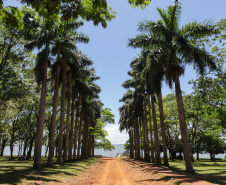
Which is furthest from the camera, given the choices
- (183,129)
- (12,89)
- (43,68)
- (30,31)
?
(12,89)

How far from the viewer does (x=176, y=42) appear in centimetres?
1512

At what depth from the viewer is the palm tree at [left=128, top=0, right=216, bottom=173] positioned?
15.0 m

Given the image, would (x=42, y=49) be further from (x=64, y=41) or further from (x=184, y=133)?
(x=184, y=133)

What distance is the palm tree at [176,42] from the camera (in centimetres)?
1498

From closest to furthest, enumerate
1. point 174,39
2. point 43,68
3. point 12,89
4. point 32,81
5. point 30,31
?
1. point 174,39
2. point 30,31
3. point 43,68
4. point 12,89
5. point 32,81

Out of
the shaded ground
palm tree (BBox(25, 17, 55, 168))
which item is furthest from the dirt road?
palm tree (BBox(25, 17, 55, 168))

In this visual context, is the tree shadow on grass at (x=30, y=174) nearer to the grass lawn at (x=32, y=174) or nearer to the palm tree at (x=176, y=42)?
the grass lawn at (x=32, y=174)

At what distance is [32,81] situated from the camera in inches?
902

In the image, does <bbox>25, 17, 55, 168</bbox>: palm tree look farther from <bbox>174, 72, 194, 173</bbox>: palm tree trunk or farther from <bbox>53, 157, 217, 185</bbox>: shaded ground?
<bbox>174, 72, 194, 173</bbox>: palm tree trunk

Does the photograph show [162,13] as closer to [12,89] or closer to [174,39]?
[174,39]

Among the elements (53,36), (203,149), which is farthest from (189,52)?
(203,149)

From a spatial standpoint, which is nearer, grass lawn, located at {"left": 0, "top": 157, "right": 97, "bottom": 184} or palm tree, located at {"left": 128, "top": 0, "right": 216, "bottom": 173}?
grass lawn, located at {"left": 0, "top": 157, "right": 97, "bottom": 184}

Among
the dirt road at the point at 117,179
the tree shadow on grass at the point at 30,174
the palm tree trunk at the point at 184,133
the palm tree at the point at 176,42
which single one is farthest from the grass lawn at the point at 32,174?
the palm tree at the point at 176,42

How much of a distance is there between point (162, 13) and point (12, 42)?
56.2 ft
